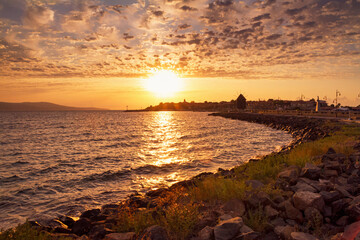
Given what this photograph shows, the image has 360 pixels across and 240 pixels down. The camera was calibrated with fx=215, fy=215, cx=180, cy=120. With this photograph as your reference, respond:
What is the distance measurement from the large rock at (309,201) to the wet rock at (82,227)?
6841 millimetres

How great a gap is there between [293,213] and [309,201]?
0.53 metres

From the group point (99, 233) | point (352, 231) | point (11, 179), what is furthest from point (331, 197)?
point (11, 179)

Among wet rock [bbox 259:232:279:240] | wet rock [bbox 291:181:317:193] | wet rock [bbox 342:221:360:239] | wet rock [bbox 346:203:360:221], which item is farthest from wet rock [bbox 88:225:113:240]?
wet rock [bbox 346:203:360:221]

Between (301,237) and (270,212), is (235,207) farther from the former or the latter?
(301,237)

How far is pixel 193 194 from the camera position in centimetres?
830

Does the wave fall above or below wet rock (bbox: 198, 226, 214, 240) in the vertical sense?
below

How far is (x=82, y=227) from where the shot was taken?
761 centimetres

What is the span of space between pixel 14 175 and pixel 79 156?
7.19 m

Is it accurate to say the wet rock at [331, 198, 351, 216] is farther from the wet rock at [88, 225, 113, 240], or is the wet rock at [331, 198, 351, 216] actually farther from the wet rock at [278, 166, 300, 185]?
the wet rock at [88, 225, 113, 240]

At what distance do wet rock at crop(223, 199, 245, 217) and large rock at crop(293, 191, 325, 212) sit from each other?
145cm

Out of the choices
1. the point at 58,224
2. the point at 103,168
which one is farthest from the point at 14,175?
the point at 58,224

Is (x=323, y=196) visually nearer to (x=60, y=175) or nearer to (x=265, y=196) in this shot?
(x=265, y=196)

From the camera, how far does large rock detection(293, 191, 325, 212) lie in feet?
18.6

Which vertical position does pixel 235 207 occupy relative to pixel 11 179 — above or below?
above
